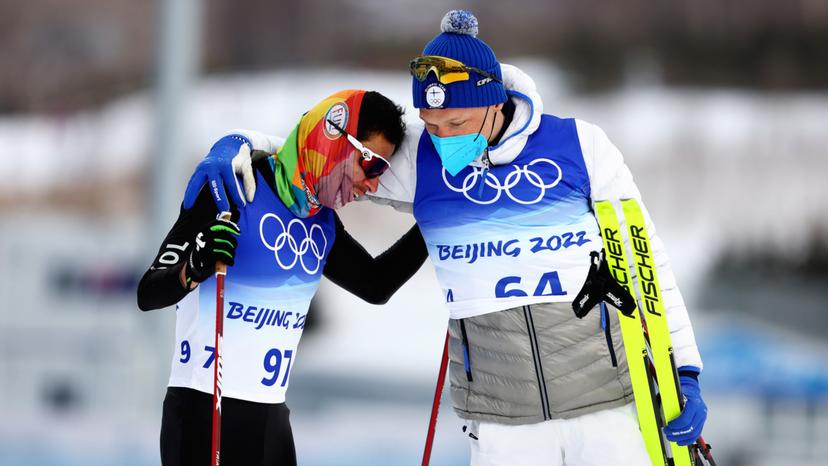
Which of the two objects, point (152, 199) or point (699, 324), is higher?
point (152, 199)

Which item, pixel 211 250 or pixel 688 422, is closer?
pixel 211 250

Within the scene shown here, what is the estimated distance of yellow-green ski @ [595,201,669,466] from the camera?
7.28ft

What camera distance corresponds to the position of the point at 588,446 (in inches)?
87.0

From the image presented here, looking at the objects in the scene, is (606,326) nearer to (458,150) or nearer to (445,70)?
(458,150)

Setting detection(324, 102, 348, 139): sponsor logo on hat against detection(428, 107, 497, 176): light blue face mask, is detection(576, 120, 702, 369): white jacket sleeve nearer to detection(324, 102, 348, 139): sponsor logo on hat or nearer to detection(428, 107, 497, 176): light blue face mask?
detection(428, 107, 497, 176): light blue face mask

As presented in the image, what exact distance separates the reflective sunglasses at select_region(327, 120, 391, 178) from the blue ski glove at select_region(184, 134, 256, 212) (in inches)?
8.4

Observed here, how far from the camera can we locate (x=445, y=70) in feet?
7.37

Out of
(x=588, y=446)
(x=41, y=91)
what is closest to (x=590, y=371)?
(x=588, y=446)

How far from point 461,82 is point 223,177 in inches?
21.3

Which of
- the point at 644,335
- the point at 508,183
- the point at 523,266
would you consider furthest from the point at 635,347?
the point at 508,183

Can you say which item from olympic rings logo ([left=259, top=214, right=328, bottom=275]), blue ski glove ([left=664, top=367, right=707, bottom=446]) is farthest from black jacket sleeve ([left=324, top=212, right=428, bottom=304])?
blue ski glove ([left=664, top=367, right=707, bottom=446])

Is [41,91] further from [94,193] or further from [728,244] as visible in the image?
[728,244]

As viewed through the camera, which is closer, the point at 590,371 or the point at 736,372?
the point at 590,371

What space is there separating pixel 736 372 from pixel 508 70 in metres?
5.71
